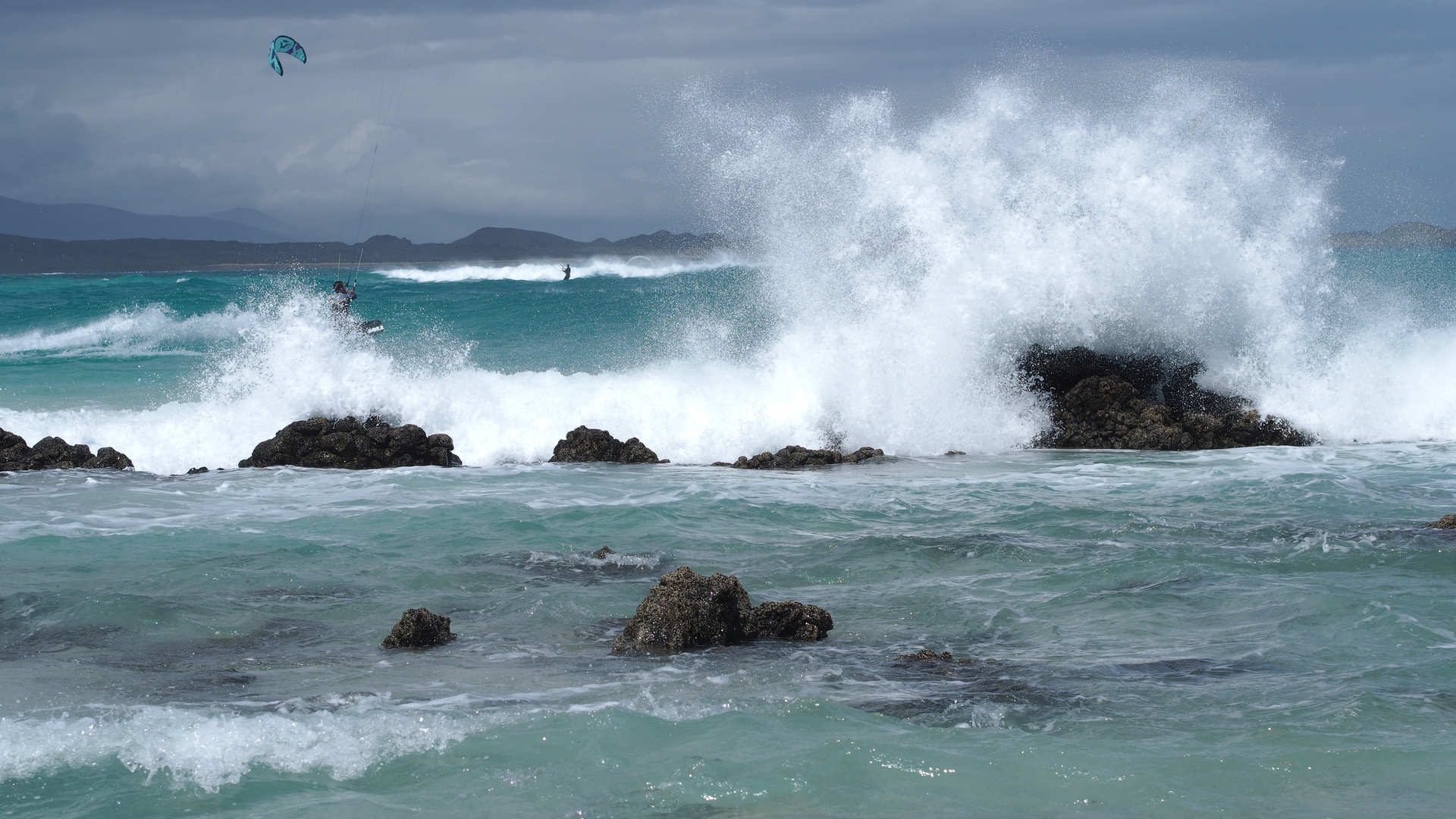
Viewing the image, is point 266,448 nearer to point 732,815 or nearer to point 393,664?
point 393,664

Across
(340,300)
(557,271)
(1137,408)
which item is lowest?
(1137,408)

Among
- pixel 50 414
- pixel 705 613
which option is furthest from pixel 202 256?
pixel 705 613

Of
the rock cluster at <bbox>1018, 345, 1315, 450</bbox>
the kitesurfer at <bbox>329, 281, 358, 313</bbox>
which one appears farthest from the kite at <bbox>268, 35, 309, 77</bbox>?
the rock cluster at <bbox>1018, 345, 1315, 450</bbox>

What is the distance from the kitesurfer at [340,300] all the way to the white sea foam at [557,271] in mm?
55989

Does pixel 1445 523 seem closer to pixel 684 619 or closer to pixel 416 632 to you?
pixel 684 619

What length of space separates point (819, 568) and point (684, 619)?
206 centimetres

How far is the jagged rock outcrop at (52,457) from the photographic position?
12547mm

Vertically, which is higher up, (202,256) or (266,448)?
(202,256)

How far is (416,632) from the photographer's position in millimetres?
6121

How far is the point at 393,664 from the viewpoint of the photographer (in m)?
5.85

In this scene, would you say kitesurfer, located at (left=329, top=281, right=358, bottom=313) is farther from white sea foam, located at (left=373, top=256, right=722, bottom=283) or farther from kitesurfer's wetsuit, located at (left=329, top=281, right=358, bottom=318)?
white sea foam, located at (left=373, top=256, right=722, bottom=283)

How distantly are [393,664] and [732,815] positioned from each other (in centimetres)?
249

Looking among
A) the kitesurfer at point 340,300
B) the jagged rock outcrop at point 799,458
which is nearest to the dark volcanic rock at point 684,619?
the jagged rock outcrop at point 799,458

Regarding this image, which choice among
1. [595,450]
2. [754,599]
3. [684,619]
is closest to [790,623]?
[684,619]
